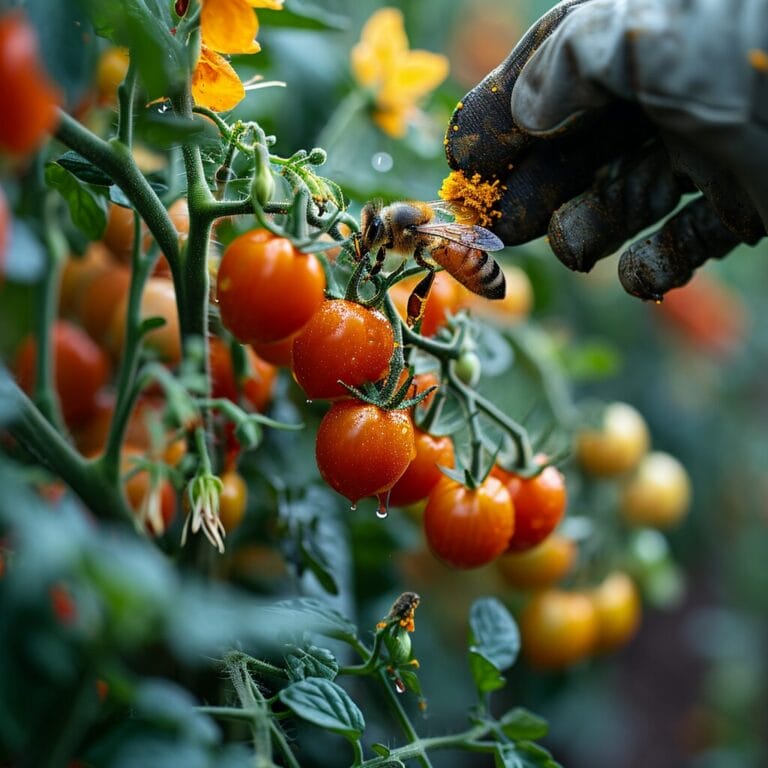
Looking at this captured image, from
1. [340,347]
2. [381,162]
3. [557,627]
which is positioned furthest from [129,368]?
[557,627]

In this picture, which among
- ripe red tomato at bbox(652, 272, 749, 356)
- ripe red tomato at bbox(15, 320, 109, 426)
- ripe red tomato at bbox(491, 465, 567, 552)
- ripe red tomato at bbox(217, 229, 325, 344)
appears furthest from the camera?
ripe red tomato at bbox(652, 272, 749, 356)

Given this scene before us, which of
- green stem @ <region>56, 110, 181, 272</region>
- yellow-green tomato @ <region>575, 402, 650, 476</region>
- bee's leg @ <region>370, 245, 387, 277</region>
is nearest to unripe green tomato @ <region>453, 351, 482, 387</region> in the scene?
bee's leg @ <region>370, 245, 387, 277</region>

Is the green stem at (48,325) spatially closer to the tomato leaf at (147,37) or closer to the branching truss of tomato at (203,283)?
the branching truss of tomato at (203,283)

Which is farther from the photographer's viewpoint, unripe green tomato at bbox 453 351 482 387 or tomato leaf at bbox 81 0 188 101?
unripe green tomato at bbox 453 351 482 387

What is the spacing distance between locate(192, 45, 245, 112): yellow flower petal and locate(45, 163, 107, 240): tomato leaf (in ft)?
0.35

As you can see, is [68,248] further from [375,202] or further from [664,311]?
[664,311]

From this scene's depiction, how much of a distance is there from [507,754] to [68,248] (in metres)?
0.61

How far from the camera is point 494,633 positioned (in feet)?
2.41

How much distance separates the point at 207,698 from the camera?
673mm

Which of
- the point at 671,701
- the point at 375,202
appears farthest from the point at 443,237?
the point at 671,701

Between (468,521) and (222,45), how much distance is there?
35 centimetres

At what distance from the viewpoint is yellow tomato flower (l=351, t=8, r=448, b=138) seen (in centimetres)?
96

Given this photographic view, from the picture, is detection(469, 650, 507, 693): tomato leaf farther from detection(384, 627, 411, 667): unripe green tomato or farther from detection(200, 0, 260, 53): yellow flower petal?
detection(200, 0, 260, 53): yellow flower petal

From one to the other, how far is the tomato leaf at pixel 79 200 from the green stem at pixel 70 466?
0.15 meters
